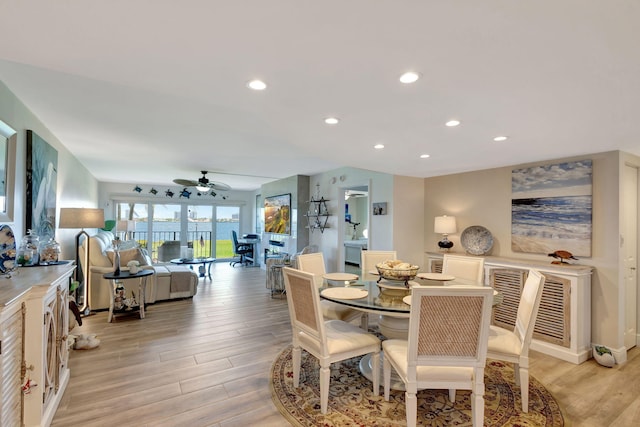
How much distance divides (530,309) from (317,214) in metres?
4.59

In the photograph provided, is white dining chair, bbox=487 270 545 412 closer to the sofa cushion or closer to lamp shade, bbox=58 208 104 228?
lamp shade, bbox=58 208 104 228

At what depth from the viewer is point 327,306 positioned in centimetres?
306

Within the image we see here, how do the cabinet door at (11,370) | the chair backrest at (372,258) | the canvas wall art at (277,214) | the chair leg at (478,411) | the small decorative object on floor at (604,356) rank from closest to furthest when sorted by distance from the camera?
1. the cabinet door at (11,370)
2. the chair leg at (478,411)
3. the small decorative object on floor at (604,356)
4. the chair backrest at (372,258)
5. the canvas wall art at (277,214)

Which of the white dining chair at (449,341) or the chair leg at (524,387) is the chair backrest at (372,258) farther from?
the white dining chair at (449,341)

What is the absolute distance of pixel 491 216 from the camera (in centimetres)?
409

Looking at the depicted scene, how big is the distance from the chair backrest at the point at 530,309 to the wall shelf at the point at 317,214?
412cm

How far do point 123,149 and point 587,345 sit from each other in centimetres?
639

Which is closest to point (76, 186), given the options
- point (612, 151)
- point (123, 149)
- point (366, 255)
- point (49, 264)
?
point (123, 149)

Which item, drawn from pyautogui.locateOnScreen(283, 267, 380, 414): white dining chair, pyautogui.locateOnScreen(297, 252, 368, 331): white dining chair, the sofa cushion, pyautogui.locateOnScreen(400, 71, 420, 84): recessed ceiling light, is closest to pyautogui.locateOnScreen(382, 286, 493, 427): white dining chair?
pyautogui.locateOnScreen(283, 267, 380, 414): white dining chair

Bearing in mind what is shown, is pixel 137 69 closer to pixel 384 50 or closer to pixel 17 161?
pixel 384 50

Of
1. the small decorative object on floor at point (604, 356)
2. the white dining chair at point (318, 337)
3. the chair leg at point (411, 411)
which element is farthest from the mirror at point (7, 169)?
the small decorative object on floor at point (604, 356)

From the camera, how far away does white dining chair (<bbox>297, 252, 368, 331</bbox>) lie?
9.62 ft

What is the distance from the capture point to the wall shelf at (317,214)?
6.27 metres

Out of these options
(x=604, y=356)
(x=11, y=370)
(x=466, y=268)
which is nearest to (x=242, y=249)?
(x=466, y=268)
